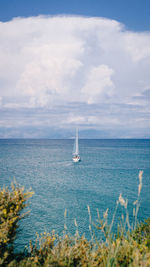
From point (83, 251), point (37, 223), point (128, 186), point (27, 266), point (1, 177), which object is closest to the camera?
point (27, 266)

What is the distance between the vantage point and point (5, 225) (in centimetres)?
736

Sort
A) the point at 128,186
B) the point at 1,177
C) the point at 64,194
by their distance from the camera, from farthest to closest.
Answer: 1. the point at 1,177
2. the point at 128,186
3. the point at 64,194

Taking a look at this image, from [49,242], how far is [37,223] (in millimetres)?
21674

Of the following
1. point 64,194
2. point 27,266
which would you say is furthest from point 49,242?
point 64,194

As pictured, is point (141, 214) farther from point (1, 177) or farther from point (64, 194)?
point (1, 177)

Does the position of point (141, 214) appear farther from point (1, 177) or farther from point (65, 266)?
point (1, 177)

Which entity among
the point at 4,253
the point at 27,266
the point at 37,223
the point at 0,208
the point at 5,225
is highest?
the point at 0,208

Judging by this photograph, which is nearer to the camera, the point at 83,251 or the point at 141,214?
the point at 83,251

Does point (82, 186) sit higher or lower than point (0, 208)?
lower

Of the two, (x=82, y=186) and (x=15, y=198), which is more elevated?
(x=15, y=198)

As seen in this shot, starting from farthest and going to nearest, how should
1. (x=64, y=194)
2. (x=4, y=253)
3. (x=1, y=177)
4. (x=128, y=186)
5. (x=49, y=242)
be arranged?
(x=1, y=177), (x=128, y=186), (x=64, y=194), (x=49, y=242), (x=4, y=253)

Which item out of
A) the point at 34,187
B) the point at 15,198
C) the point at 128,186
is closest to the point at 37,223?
the point at 34,187

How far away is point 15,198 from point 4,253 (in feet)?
6.02

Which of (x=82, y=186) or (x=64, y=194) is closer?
(x=64, y=194)
